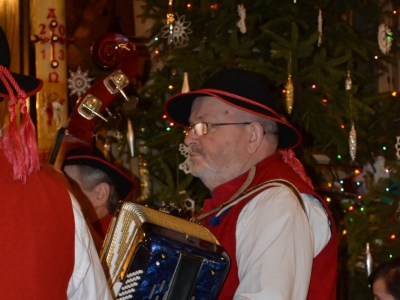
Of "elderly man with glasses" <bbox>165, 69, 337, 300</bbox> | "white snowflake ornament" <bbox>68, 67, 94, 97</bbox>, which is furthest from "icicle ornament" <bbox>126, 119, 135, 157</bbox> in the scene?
"elderly man with glasses" <bbox>165, 69, 337, 300</bbox>

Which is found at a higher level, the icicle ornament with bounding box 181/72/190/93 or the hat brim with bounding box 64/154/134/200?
the icicle ornament with bounding box 181/72/190/93

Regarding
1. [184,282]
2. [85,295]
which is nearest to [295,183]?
[184,282]

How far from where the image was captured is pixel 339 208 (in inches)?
196

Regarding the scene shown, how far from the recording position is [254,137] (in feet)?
8.98

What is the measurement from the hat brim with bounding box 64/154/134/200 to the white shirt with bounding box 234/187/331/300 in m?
1.01

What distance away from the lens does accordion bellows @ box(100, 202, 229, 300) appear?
2189 mm

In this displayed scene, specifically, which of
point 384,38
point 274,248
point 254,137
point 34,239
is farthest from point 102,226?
point 384,38

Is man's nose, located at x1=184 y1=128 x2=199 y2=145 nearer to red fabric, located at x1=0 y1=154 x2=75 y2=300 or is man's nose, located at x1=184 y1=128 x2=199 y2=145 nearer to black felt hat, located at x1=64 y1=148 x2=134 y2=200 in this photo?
black felt hat, located at x1=64 y1=148 x2=134 y2=200

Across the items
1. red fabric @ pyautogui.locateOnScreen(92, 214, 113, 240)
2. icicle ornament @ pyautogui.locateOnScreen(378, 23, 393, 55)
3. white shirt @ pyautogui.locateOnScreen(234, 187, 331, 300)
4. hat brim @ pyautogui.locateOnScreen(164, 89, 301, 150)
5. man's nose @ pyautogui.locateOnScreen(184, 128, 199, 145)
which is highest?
icicle ornament @ pyautogui.locateOnScreen(378, 23, 393, 55)

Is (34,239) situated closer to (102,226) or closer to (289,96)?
(102,226)

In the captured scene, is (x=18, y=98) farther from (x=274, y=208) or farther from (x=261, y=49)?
(x=261, y=49)

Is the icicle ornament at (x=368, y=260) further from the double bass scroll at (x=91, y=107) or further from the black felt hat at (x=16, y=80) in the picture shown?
the black felt hat at (x=16, y=80)

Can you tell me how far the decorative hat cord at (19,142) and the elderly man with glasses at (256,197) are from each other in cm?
83

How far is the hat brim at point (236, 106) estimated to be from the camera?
2672 millimetres
